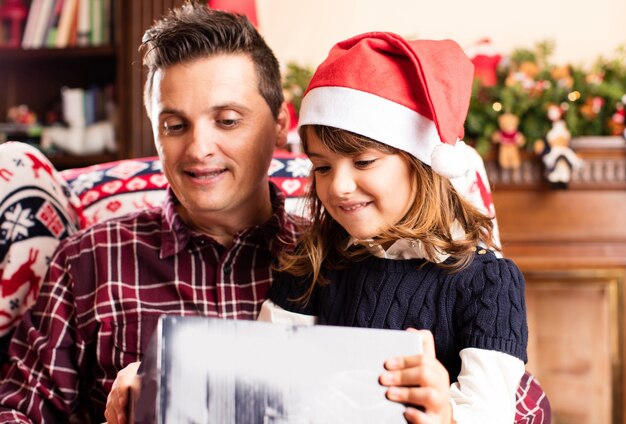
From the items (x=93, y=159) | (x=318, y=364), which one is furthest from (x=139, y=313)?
(x=93, y=159)

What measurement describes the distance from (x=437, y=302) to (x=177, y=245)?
499 millimetres

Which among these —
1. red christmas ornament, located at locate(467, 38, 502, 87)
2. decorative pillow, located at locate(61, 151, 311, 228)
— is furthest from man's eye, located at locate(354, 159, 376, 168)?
red christmas ornament, located at locate(467, 38, 502, 87)

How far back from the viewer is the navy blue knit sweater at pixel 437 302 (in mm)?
992

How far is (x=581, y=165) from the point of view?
2.67 meters

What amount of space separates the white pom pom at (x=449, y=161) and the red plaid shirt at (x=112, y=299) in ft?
1.37

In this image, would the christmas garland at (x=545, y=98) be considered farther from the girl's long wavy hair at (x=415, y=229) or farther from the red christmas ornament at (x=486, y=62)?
the girl's long wavy hair at (x=415, y=229)

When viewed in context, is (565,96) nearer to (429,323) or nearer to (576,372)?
(576,372)

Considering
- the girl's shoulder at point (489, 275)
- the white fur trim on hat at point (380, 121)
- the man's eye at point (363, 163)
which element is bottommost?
the girl's shoulder at point (489, 275)

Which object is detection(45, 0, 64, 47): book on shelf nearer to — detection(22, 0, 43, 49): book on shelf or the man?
detection(22, 0, 43, 49): book on shelf

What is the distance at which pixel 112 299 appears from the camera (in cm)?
133

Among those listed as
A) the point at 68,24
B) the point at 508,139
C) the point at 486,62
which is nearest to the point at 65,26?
the point at 68,24

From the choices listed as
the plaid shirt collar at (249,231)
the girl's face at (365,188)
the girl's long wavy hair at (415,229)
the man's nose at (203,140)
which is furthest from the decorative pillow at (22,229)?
the girl's face at (365,188)

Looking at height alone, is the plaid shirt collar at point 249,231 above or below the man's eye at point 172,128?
below

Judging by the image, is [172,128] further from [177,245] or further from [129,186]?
[129,186]
